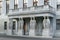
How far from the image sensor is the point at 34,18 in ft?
102

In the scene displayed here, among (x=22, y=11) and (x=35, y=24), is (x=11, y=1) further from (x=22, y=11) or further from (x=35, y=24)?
(x=35, y=24)

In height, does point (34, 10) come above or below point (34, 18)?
above

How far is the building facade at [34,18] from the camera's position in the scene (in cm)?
2984

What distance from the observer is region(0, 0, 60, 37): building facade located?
97.9 feet

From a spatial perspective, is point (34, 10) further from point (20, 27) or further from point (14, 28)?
point (14, 28)

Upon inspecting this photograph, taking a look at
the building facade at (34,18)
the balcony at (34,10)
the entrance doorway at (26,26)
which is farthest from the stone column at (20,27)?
the balcony at (34,10)

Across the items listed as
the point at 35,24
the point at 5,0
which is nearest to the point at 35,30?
the point at 35,24

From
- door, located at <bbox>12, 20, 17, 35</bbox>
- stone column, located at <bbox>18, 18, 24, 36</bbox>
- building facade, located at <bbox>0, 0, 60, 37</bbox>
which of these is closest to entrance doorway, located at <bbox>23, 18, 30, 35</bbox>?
building facade, located at <bbox>0, 0, 60, 37</bbox>

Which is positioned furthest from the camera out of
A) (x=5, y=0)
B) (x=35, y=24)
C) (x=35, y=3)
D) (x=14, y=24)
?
(x=5, y=0)

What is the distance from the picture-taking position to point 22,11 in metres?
33.2

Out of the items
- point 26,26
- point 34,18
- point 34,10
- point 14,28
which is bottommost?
point 14,28

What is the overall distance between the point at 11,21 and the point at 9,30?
2121 millimetres

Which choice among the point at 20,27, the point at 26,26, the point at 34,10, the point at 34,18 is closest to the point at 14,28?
the point at 26,26

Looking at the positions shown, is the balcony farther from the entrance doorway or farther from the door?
the door
